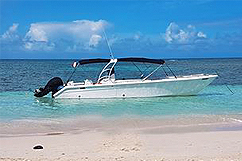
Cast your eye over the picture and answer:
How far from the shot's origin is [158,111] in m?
16.1

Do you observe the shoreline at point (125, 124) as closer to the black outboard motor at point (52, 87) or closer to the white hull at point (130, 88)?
the white hull at point (130, 88)

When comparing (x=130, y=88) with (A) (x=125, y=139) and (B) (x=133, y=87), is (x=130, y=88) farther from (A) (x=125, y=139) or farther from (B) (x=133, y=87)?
(A) (x=125, y=139)

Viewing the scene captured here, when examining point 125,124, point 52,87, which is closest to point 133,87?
point 52,87

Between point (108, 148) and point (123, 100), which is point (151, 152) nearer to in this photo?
point (108, 148)

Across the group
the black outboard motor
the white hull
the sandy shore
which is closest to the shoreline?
the sandy shore

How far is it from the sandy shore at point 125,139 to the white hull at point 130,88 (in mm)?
6122

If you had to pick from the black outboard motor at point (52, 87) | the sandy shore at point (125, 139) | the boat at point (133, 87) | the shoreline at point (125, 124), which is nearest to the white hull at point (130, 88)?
the boat at point (133, 87)

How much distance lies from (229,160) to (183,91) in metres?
14.0

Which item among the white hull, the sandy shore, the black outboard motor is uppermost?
the black outboard motor

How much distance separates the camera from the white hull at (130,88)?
2038cm

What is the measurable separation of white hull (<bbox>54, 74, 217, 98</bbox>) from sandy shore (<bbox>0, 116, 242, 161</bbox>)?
20.1ft

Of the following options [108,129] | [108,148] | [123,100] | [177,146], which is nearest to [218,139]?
[177,146]

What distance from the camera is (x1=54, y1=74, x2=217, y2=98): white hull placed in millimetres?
20375

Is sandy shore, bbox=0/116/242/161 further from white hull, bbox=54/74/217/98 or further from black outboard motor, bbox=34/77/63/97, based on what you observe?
black outboard motor, bbox=34/77/63/97
